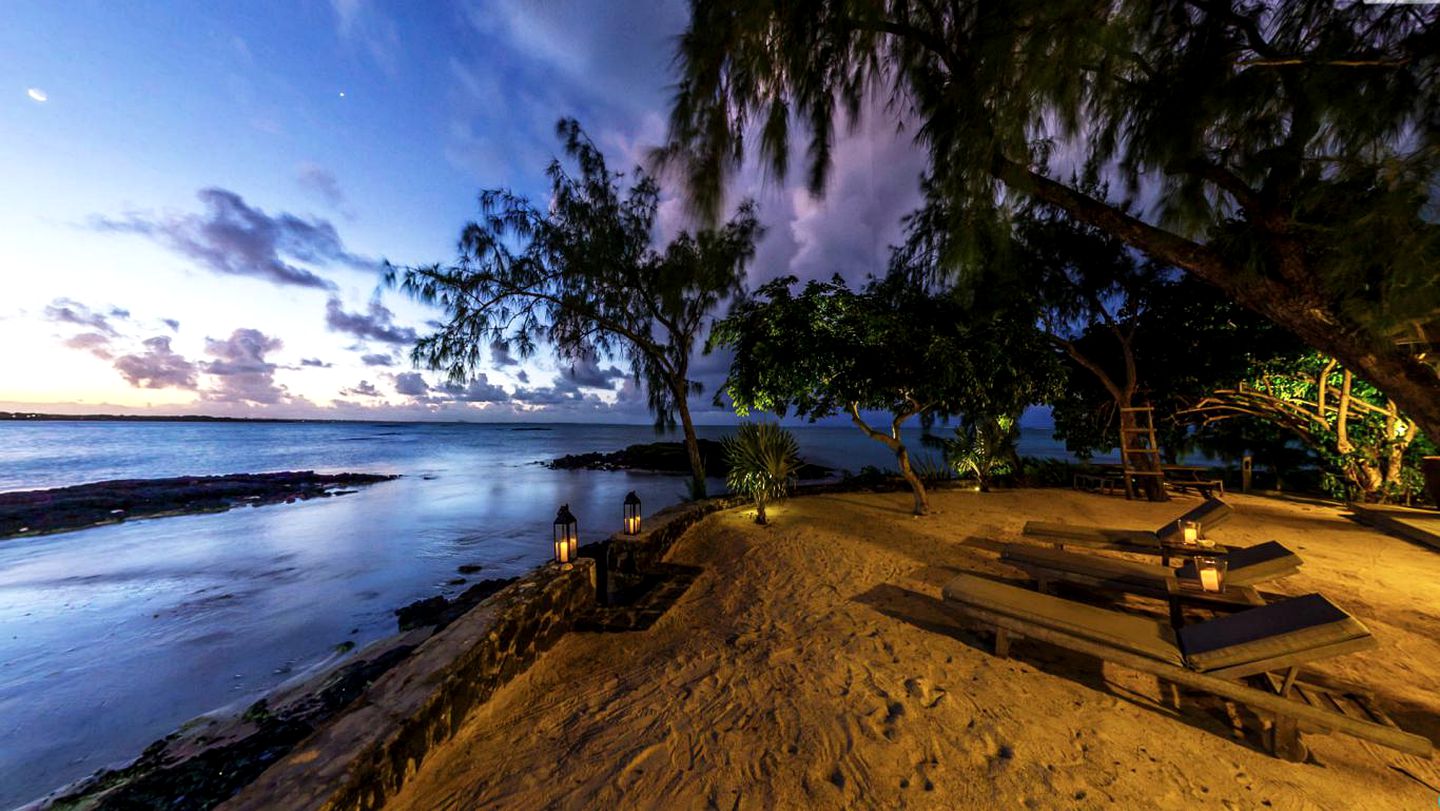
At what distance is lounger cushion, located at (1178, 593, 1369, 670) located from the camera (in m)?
2.31

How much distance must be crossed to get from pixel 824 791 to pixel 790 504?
731 centimetres

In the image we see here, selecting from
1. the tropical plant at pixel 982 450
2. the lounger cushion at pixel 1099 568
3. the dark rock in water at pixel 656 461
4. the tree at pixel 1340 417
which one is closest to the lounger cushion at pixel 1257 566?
the lounger cushion at pixel 1099 568

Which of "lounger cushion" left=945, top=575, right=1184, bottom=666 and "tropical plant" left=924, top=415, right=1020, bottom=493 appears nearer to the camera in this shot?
"lounger cushion" left=945, top=575, right=1184, bottom=666

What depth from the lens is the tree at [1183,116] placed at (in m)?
2.62

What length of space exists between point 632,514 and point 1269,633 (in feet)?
17.2

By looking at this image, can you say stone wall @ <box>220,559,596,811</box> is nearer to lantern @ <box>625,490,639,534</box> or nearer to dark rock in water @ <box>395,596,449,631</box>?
lantern @ <box>625,490,639,534</box>

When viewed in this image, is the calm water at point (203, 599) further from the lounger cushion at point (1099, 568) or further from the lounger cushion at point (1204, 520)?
the lounger cushion at point (1204, 520)

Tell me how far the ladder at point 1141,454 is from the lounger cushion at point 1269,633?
8395 millimetres

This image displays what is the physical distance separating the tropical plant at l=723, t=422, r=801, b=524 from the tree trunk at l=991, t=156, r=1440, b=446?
20.0ft

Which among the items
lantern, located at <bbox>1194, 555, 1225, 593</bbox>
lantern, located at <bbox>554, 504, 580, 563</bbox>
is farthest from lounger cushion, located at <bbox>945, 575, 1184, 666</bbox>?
lantern, located at <bbox>554, 504, 580, 563</bbox>

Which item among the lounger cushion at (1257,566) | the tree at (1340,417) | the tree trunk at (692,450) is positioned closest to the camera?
the lounger cushion at (1257,566)

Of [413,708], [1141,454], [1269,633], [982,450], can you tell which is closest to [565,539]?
[413,708]

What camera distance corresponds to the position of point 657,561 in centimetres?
614

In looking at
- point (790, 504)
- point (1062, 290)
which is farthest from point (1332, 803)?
point (1062, 290)
